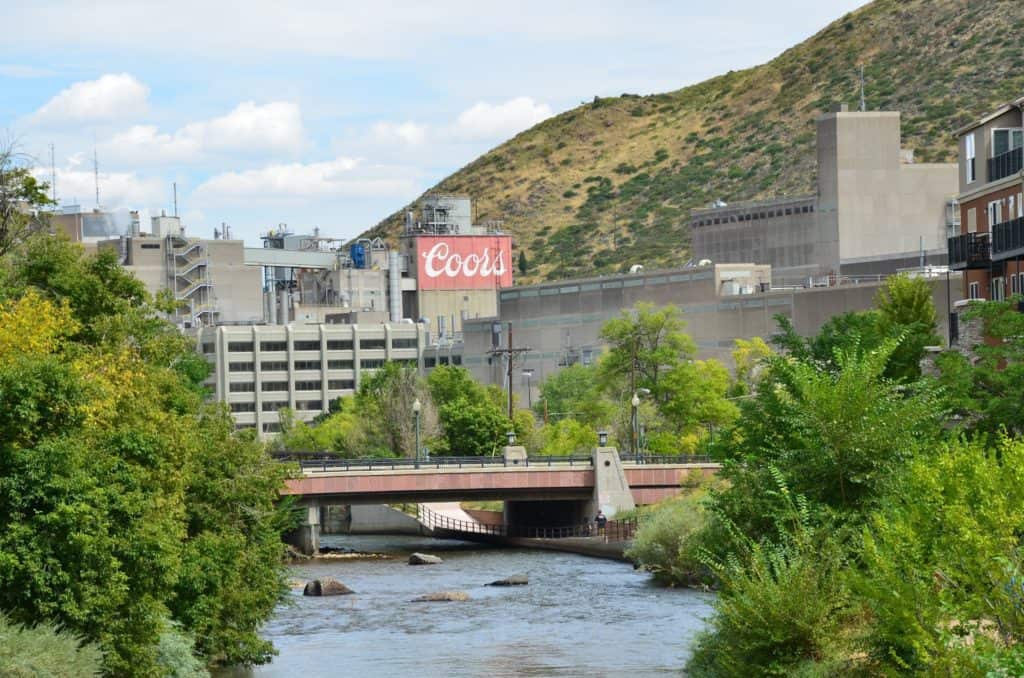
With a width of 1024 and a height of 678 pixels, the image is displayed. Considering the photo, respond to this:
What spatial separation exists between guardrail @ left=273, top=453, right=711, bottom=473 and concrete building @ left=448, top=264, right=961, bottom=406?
26.0 m

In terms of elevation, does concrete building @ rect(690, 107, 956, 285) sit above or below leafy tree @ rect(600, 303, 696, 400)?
above

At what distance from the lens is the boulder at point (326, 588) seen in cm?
8925

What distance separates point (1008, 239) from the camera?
244 feet

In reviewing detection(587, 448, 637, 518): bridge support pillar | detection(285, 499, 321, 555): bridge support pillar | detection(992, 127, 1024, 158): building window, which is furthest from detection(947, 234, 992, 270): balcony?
detection(285, 499, 321, 555): bridge support pillar

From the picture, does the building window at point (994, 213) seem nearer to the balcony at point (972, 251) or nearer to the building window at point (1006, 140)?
the balcony at point (972, 251)

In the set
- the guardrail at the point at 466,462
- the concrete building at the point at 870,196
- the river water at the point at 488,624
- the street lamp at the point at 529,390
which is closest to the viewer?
the river water at the point at 488,624

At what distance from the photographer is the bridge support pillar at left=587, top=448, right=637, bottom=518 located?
379 ft

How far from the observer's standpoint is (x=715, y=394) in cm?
13375

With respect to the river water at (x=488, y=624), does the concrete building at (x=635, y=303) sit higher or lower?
higher

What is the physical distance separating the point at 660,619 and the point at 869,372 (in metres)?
27.9

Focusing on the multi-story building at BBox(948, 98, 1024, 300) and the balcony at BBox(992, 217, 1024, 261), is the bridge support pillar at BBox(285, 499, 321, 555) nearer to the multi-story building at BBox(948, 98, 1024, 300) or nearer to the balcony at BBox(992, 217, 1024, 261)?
the multi-story building at BBox(948, 98, 1024, 300)

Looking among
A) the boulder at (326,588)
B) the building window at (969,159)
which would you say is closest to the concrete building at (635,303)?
the building window at (969,159)

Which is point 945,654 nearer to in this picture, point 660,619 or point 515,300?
point 660,619

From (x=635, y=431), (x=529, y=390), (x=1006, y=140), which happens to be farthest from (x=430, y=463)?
(x=529, y=390)
